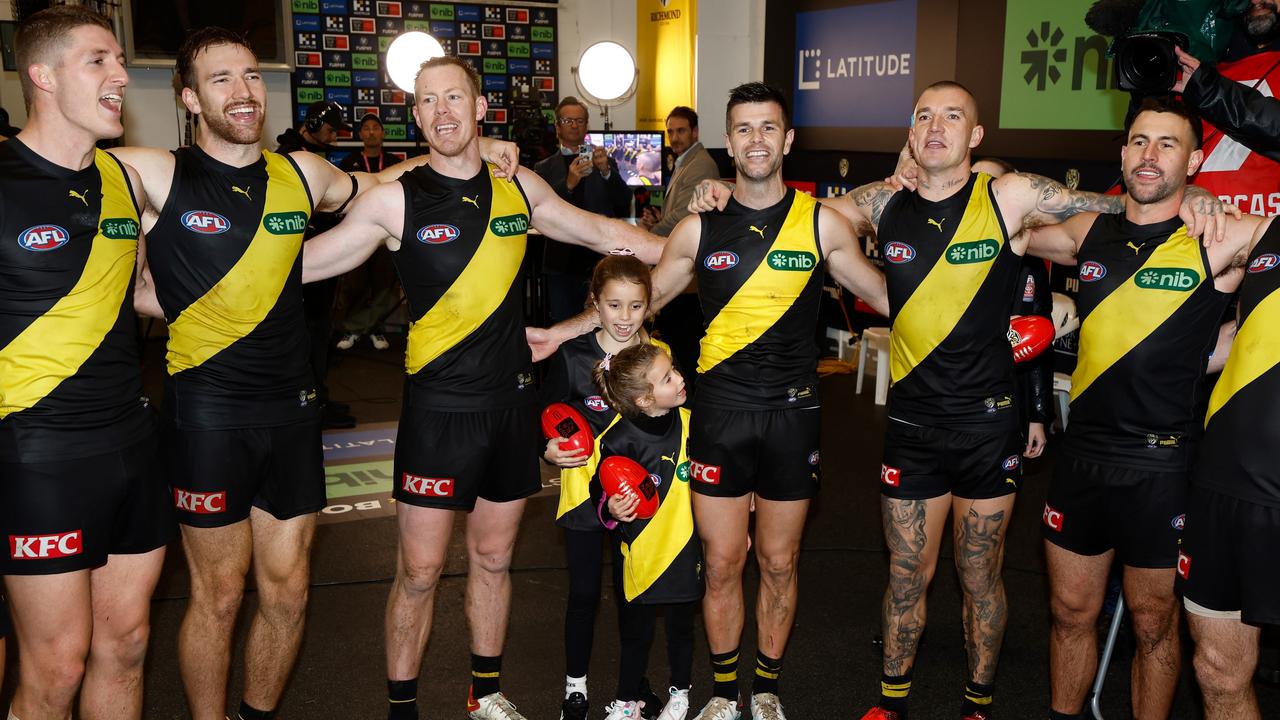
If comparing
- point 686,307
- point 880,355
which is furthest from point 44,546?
point 880,355

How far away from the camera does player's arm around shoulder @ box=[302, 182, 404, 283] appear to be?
304 cm

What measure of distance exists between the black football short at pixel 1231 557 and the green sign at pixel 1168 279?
1.80ft

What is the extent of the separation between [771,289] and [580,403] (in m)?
0.66

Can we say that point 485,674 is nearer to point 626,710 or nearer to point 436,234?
point 626,710

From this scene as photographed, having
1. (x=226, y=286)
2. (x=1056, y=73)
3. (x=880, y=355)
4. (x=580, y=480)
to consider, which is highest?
(x=1056, y=73)

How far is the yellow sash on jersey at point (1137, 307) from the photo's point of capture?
279 cm

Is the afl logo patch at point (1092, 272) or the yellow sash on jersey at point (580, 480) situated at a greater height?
the afl logo patch at point (1092, 272)

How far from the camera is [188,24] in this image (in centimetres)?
1021

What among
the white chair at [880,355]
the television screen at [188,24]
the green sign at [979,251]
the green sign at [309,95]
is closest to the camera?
the green sign at [979,251]

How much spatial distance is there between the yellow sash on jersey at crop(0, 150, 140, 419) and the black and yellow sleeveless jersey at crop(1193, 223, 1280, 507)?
2636 mm

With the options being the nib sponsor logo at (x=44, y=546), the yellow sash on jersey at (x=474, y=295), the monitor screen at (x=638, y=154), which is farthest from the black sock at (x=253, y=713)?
the monitor screen at (x=638, y=154)

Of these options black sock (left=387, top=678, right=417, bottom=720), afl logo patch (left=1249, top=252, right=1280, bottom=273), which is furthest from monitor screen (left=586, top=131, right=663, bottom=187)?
afl logo patch (left=1249, top=252, right=1280, bottom=273)

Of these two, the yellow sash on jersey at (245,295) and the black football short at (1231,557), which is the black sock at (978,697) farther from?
the yellow sash on jersey at (245,295)

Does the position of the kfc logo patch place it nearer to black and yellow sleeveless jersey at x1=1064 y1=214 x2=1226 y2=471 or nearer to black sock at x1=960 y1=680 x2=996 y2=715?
black sock at x1=960 y1=680 x2=996 y2=715
